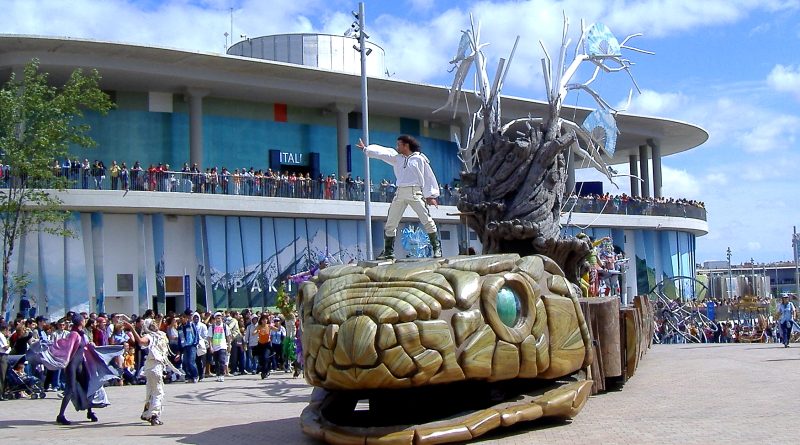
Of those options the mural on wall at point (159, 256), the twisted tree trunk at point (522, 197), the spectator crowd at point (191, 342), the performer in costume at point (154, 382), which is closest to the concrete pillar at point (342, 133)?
the mural on wall at point (159, 256)

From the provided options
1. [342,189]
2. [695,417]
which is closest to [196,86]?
[342,189]

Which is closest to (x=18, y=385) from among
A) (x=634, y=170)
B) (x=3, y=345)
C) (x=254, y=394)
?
(x=3, y=345)

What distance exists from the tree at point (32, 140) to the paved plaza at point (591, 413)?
27.5 feet

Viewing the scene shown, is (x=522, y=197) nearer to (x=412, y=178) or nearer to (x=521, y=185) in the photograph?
(x=521, y=185)

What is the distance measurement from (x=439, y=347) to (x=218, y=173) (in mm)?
26342

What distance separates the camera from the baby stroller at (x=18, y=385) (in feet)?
61.1

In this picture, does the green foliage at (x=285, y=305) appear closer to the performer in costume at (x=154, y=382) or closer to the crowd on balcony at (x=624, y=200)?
the performer in costume at (x=154, y=382)

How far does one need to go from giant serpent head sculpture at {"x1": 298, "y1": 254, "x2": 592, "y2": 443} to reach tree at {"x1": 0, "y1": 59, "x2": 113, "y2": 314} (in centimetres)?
1657

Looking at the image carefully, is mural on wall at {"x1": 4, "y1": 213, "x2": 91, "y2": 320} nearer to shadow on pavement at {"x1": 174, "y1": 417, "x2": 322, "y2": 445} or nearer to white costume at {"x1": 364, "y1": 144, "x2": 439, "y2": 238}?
shadow on pavement at {"x1": 174, "y1": 417, "x2": 322, "y2": 445}

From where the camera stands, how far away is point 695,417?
11922mm

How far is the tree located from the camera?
984 inches

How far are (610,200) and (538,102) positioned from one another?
5829 mm

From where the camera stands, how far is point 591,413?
1254 cm

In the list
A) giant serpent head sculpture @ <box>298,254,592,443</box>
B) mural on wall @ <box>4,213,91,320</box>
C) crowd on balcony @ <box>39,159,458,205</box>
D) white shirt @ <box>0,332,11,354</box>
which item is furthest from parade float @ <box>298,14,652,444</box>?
mural on wall @ <box>4,213,91,320</box>
